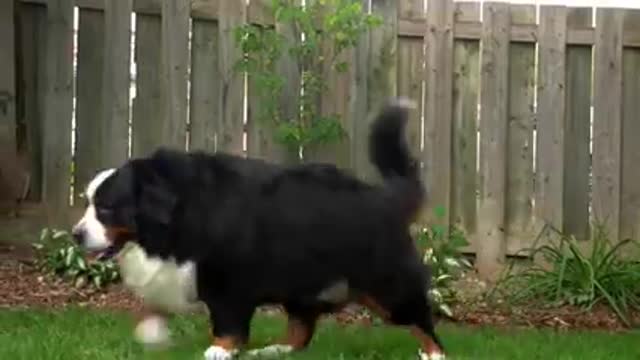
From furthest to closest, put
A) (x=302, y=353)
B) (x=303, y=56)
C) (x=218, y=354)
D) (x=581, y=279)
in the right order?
1. (x=303, y=56)
2. (x=581, y=279)
3. (x=302, y=353)
4. (x=218, y=354)

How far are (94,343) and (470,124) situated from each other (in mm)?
3921

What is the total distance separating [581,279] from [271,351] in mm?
3168

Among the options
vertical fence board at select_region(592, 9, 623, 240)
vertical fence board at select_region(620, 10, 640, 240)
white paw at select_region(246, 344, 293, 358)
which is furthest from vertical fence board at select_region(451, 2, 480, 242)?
white paw at select_region(246, 344, 293, 358)

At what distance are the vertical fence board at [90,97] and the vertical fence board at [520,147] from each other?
306 cm

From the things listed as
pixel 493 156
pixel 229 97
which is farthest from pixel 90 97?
pixel 493 156

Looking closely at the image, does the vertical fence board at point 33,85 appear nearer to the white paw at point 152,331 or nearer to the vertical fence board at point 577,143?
the white paw at point 152,331

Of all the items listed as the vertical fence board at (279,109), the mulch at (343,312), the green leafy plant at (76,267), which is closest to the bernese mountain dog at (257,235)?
the mulch at (343,312)

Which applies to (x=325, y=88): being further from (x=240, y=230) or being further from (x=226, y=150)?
(x=240, y=230)

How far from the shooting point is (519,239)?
934cm

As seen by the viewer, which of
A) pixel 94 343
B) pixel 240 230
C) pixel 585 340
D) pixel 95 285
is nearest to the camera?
pixel 240 230

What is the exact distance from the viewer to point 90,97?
9.51 metres

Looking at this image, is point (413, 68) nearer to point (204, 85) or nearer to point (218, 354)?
point (204, 85)

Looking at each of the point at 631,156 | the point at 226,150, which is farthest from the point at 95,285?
Answer: the point at 631,156

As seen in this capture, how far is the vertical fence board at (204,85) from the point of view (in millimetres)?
9406
